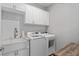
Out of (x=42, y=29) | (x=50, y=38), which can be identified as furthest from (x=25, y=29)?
(x=50, y=38)

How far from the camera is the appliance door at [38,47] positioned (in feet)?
3.48

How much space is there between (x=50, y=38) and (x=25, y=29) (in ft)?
0.87

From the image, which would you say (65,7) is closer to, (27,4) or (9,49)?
(27,4)

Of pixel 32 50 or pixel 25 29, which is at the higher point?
pixel 25 29

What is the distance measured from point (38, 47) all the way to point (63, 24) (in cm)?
34

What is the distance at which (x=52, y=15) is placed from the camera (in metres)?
1.07

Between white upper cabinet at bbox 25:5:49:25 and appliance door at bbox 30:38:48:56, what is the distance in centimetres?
18

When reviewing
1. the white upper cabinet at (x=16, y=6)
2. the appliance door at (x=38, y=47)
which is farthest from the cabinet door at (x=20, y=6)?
the appliance door at (x=38, y=47)

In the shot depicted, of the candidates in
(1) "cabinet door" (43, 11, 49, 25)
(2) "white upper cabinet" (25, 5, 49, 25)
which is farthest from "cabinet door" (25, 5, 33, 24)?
(1) "cabinet door" (43, 11, 49, 25)

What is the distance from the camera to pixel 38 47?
109cm

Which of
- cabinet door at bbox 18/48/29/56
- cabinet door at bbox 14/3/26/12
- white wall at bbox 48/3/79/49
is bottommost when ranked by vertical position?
cabinet door at bbox 18/48/29/56

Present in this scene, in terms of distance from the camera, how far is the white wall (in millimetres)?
1053

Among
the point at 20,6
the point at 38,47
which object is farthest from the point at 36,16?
the point at 38,47

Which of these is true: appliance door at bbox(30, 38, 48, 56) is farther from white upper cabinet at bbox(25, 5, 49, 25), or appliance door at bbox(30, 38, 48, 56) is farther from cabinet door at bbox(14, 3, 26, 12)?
cabinet door at bbox(14, 3, 26, 12)
